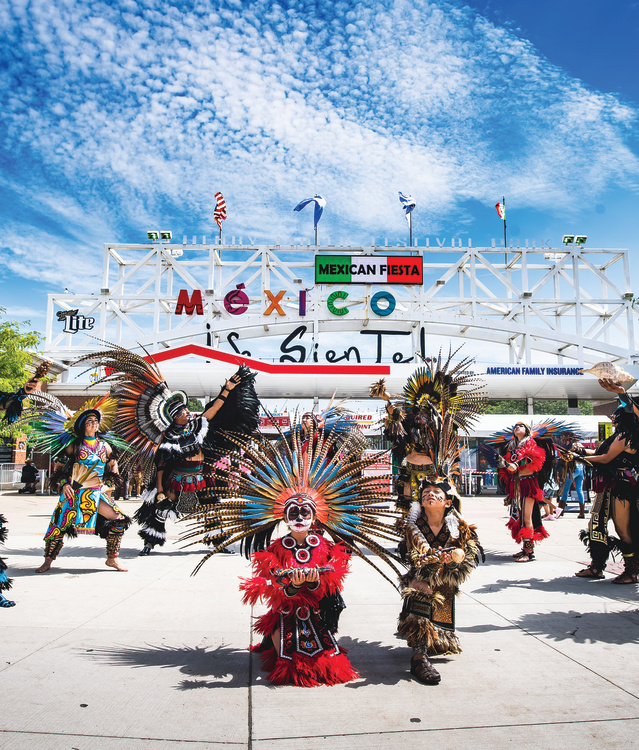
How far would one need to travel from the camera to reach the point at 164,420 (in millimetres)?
7270

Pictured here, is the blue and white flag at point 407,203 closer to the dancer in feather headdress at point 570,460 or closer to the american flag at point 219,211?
the american flag at point 219,211

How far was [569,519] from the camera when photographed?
13.1 meters

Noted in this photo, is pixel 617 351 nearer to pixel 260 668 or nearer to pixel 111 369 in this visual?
pixel 111 369

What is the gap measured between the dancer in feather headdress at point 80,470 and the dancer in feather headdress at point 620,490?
5348mm

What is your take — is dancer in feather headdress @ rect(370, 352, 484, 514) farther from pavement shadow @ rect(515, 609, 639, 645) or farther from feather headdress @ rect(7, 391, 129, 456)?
feather headdress @ rect(7, 391, 129, 456)

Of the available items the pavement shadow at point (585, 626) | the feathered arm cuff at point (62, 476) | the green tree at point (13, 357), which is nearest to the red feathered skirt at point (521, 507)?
the pavement shadow at point (585, 626)

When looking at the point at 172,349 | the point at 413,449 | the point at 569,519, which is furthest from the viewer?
the point at 172,349

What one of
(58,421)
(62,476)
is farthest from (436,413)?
(58,421)

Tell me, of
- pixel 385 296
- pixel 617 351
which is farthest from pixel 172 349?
pixel 617 351

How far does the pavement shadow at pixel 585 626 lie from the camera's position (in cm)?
421

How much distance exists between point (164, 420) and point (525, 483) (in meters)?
4.78

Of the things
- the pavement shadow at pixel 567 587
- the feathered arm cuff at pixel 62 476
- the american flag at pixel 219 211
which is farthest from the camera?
the american flag at pixel 219 211

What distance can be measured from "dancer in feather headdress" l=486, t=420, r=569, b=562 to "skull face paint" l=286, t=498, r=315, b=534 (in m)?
4.61

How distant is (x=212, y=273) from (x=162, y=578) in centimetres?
2410
